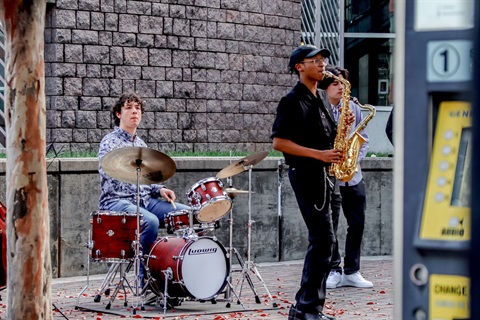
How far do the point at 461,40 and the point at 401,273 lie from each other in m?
0.46

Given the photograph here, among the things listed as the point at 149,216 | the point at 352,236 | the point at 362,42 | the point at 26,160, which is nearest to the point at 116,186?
the point at 149,216

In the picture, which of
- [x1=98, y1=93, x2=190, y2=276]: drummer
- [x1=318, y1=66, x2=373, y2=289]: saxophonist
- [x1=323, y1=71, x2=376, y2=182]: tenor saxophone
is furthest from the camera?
[x1=318, y1=66, x2=373, y2=289]: saxophonist

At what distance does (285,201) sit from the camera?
12773 mm

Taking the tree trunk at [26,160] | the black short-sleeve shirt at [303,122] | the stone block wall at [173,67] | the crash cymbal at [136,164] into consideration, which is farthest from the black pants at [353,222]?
the stone block wall at [173,67]

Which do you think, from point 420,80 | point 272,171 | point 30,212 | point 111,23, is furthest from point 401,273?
point 111,23

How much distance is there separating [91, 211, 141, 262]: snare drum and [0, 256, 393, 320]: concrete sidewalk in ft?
1.49

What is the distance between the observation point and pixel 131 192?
30.0 feet

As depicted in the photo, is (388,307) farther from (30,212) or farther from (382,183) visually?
(382,183)

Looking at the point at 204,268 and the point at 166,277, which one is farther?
the point at 204,268

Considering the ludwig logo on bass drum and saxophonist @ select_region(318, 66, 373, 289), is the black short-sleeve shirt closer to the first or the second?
the ludwig logo on bass drum

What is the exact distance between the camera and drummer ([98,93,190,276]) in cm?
889

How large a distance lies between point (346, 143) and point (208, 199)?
1178mm

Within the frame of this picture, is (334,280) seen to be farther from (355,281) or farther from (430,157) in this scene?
(430,157)

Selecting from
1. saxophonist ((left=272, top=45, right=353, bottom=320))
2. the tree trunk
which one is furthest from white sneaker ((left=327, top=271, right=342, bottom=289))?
→ the tree trunk
